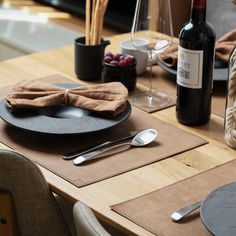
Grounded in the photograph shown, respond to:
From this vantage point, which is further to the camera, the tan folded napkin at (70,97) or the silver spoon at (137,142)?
the tan folded napkin at (70,97)

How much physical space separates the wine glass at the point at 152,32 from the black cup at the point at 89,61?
0.18 metres

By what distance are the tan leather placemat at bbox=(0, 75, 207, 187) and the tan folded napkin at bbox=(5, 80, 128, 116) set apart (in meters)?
0.05

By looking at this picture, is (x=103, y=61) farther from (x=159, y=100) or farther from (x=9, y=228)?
(x=9, y=228)

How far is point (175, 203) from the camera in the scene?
4.15 ft

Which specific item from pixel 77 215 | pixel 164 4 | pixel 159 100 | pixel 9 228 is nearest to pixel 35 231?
pixel 9 228

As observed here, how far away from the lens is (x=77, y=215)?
107cm

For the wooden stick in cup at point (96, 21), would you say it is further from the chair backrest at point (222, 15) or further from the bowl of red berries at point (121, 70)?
the chair backrest at point (222, 15)

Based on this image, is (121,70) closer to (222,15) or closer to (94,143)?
(94,143)

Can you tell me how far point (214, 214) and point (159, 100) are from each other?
0.64 m

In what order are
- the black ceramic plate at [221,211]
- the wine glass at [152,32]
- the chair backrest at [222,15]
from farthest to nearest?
1. the chair backrest at [222,15]
2. the wine glass at [152,32]
3. the black ceramic plate at [221,211]

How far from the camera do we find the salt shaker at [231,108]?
1498 millimetres

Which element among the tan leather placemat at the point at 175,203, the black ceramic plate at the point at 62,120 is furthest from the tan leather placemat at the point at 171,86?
the tan leather placemat at the point at 175,203

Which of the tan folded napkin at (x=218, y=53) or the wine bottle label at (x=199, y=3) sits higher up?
the wine bottle label at (x=199, y=3)

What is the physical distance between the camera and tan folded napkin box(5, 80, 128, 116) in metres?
1.58
